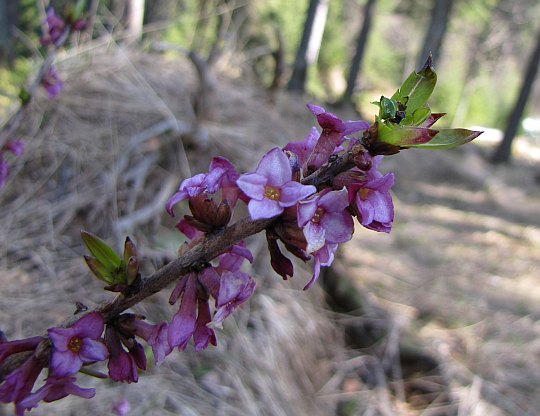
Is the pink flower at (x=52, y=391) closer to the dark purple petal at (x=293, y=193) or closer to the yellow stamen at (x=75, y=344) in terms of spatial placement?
the yellow stamen at (x=75, y=344)

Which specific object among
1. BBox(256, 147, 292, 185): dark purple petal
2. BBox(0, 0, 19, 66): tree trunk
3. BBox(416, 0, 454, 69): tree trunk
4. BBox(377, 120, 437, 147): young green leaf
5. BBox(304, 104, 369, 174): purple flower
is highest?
BBox(416, 0, 454, 69): tree trunk

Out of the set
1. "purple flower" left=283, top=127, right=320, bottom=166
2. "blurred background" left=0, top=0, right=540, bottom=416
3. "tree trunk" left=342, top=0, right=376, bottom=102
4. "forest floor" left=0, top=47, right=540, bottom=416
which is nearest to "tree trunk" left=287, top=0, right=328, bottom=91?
"tree trunk" left=342, top=0, right=376, bottom=102

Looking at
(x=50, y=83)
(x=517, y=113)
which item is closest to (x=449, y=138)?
(x=50, y=83)

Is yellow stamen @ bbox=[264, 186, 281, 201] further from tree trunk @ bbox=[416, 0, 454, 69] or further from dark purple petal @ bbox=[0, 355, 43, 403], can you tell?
tree trunk @ bbox=[416, 0, 454, 69]

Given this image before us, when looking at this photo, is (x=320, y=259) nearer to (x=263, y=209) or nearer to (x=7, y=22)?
(x=263, y=209)

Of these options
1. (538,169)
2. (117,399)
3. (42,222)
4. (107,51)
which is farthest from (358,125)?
(538,169)

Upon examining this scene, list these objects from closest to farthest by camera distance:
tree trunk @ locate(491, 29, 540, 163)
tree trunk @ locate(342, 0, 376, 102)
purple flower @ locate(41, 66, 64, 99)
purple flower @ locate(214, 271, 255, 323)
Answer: purple flower @ locate(214, 271, 255, 323)
purple flower @ locate(41, 66, 64, 99)
tree trunk @ locate(491, 29, 540, 163)
tree trunk @ locate(342, 0, 376, 102)

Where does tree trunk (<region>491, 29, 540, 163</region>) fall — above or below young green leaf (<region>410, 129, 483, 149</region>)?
below
